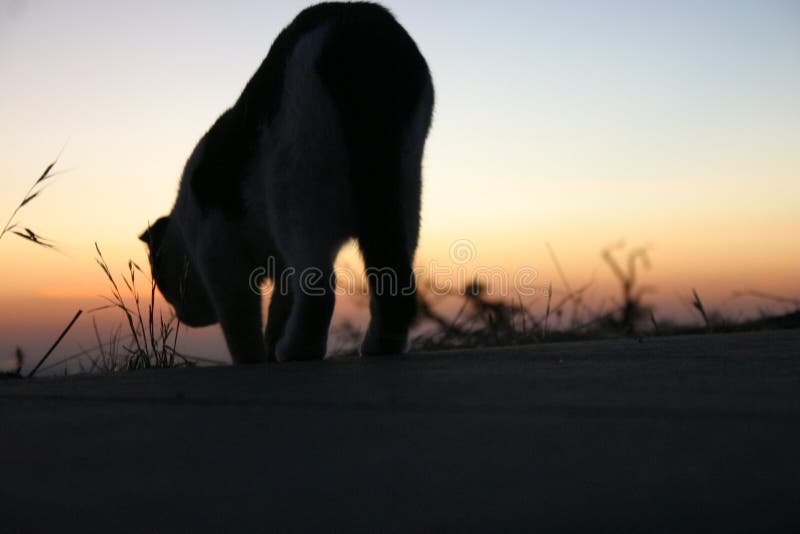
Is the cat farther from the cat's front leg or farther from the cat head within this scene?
the cat head

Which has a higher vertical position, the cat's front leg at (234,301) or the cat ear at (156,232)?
the cat ear at (156,232)

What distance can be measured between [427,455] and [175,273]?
123 inches

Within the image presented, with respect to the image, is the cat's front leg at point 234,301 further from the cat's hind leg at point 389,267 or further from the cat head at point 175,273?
the cat's hind leg at point 389,267

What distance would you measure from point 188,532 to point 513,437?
0.34m

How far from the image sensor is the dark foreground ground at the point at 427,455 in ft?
1.79

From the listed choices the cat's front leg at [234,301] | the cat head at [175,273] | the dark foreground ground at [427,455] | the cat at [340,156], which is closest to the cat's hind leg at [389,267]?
the cat at [340,156]

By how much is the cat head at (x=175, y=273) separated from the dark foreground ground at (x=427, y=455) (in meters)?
2.30

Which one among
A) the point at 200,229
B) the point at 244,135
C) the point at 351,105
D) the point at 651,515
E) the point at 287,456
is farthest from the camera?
the point at 200,229

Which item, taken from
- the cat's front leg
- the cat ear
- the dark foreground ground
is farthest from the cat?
the cat ear

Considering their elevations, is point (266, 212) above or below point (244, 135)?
below

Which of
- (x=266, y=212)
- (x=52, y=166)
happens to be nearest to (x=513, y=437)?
(x=266, y=212)

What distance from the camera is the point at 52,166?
2.50m

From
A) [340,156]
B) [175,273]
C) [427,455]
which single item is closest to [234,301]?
[175,273]

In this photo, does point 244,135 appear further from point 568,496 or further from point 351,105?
point 568,496
